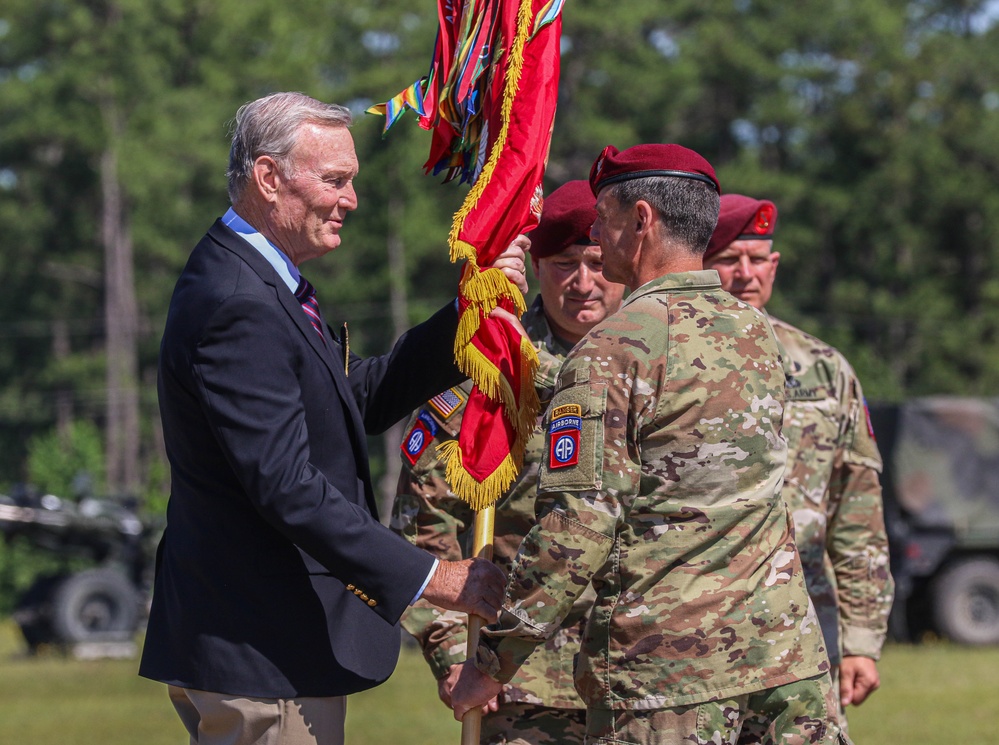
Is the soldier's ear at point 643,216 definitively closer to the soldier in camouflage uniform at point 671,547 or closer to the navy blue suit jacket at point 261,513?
the soldier in camouflage uniform at point 671,547

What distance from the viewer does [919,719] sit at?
9.48 m

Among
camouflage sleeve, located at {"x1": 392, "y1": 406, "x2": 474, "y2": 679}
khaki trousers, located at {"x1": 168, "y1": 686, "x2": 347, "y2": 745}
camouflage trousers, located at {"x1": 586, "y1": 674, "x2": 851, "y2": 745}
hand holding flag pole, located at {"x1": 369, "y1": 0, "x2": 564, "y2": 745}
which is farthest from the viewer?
camouflage sleeve, located at {"x1": 392, "y1": 406, "x2": 474, "y2": 679}

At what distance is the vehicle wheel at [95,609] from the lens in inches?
605

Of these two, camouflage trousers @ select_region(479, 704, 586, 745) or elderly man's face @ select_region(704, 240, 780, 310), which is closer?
camouflage trousers @ select_region(479, 704, 586, 745)

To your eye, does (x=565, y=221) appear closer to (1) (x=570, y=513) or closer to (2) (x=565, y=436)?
(2) (x=565, y=436)

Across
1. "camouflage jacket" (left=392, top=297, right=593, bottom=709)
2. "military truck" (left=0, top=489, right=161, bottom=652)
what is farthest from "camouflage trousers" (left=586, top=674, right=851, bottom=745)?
"military truck" (left=0, top=489, right=161, bottom=652)

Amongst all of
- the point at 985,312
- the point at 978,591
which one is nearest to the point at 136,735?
the point at 978,591

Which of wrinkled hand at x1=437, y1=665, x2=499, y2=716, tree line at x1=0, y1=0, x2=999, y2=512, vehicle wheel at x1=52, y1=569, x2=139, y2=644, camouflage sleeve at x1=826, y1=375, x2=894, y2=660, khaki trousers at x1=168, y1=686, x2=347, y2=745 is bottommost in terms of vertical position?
vehicle wheel at x1=52, y1=569, x2=139, y2=644

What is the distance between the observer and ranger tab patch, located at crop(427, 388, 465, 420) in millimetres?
3896

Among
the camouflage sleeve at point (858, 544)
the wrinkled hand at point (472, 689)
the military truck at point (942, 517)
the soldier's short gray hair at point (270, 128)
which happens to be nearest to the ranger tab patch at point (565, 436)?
the wrinkled hand at point (472, 689)

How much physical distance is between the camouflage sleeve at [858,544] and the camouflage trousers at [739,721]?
4.78 ft

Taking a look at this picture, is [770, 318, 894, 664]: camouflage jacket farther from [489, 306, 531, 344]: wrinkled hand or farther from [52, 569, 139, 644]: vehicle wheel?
[52, 569, 139, 644]: vehicle wheel

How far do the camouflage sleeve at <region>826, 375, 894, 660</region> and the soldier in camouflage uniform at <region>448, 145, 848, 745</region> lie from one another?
4.84 ft

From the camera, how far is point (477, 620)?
11.0ft
